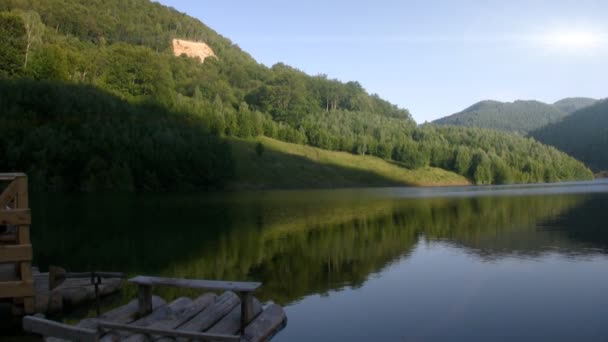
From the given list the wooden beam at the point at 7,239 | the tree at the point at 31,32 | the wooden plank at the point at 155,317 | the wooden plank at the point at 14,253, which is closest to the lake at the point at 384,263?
the wooden plank at the point at 155,317

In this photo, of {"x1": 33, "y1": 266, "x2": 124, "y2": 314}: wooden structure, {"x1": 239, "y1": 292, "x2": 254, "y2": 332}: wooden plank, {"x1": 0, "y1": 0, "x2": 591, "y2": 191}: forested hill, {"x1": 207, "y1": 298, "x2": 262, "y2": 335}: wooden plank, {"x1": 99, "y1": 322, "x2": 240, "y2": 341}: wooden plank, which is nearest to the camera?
{"x1": 99, "y1": 322, "x2": 240, "y2": 341}: wooden plank

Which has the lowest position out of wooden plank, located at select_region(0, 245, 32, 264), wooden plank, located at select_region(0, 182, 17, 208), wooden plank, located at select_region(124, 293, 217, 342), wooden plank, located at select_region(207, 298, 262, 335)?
wooden plank, located at select_region(207, 298, 262, 335)

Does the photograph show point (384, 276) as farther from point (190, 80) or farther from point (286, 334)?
point (190, 80)

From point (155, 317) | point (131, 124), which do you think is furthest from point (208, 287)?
point (131, 124)

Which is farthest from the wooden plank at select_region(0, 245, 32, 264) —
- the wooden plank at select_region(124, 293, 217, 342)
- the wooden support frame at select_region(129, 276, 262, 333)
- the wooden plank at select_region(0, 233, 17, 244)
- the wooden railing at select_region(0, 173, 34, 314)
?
the wooden plank at select_region(124, 293, 217, 342)

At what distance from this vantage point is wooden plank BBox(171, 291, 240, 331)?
13312 mm

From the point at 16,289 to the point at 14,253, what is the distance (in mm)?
1206

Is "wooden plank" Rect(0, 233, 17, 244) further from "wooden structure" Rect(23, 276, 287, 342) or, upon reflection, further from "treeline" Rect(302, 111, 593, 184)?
"treeline" Rect(302, 111, 593, 184)

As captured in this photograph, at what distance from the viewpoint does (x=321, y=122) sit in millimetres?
189625

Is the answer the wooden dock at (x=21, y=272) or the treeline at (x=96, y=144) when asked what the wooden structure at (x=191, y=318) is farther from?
the treeline at (x=96, y=144)

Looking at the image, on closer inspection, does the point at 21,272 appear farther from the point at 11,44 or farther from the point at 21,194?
the point at 11,44

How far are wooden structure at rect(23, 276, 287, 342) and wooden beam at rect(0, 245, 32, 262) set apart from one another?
106 inches

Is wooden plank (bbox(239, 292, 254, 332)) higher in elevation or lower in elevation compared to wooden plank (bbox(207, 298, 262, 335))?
higher

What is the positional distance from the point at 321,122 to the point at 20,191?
177 meters
